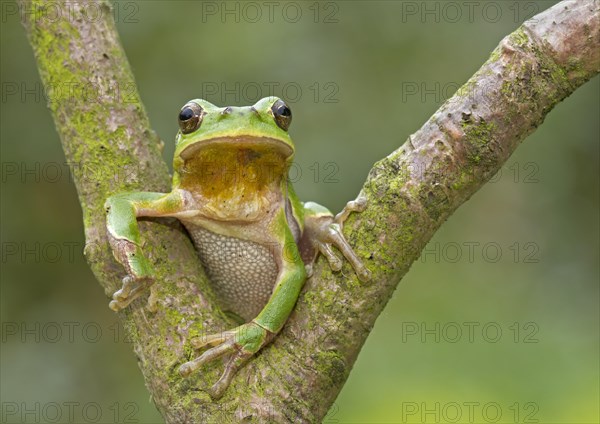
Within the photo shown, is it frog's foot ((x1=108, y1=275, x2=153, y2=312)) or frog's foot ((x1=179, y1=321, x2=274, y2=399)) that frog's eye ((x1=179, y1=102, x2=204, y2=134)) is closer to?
frog's foot ((x1=108, y1=275, x2=153, y2=312))

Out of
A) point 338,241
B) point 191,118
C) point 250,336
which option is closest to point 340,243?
point 338,241

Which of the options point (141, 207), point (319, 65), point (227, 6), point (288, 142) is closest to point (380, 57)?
point (319, 65)

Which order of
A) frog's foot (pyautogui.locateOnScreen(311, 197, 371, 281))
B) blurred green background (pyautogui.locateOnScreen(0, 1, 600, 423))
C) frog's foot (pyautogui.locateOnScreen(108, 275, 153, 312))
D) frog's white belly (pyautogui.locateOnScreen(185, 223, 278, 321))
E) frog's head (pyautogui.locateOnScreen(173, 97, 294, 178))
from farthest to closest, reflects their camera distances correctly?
blurred green background (pyautogui.locateOnScreen(0, 1, 600, 423))
frog's white belly (pyautogui.locateOnScreen(185, 223, 278, 321))
frog's head (pyautogui.locateOnScreen(173, 97, 294, 178))
frog's foot (pyautogui.locateOnScreen(108, 275, 153, 312))
frog's foot (pyautogui.locateOnScreen(311, 197, 371, 281))

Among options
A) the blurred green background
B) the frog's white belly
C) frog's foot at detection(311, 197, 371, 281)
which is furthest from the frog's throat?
the blurred green background

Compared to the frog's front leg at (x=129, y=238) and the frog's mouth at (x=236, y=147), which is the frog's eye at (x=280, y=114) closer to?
the frog's mouth at (x=236, y=147)

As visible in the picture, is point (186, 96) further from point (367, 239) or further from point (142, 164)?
point (367, 239)

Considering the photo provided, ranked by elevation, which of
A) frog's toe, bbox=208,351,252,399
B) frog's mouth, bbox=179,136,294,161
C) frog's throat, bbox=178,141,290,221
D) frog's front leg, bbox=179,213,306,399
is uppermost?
frog's mouth, bbox=179,136,294,161
